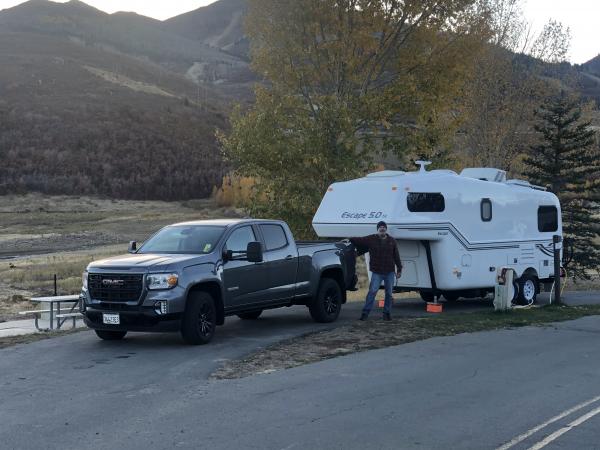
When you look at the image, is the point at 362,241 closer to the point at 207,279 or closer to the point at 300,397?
the point at 207,279

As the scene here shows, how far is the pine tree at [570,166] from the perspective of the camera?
3231cm

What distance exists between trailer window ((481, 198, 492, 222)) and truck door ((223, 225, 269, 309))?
254 inches

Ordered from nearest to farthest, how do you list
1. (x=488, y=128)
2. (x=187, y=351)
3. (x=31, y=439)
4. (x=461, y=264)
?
(x=31, y=439) → (x=187, y=351) → (x=461, y=264) → (x=488, y=128)

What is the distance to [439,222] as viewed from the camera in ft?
56.3

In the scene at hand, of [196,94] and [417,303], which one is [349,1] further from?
[196,94]

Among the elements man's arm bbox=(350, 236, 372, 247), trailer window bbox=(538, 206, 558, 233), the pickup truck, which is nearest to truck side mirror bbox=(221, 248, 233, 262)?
the pickup truck

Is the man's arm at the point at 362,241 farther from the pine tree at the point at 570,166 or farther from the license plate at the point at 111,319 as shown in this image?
the pine tree at the point at 570,166

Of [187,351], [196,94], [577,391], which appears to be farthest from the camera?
[196,94]

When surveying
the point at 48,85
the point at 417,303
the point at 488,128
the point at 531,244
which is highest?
the point at 48,85

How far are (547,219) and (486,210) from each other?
3040 millimetres

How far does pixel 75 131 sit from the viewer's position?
298 feet

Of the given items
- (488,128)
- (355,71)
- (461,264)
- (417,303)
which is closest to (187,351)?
(461,264)

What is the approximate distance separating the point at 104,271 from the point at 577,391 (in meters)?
6.95

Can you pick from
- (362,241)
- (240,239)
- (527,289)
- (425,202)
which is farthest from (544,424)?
(527,289)
